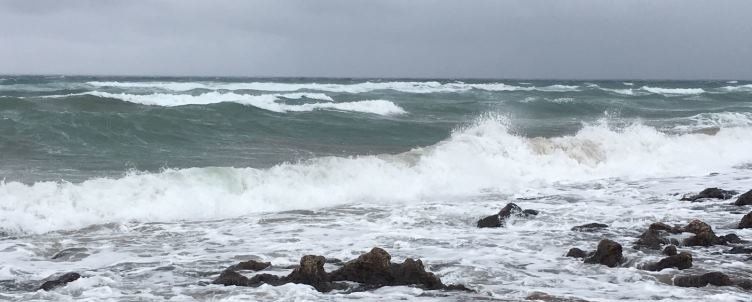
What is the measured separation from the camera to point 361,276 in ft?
24.4

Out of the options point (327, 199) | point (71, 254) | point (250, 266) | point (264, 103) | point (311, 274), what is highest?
point (264, 103)

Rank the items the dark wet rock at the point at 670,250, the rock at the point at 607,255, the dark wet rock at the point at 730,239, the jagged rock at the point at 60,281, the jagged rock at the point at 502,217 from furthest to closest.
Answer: the jagged rock at the point at 502,217 < the dark wet rock at the point at 730,239 < the dark wet rock at the point at 670,250 < the rock at the point at 607,255 < the jagged rock at the point at 60,281

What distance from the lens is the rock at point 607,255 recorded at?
816 cm

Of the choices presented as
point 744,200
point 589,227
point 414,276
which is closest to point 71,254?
point 414,276

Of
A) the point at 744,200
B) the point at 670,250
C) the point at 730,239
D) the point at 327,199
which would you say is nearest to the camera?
the point at 670,250

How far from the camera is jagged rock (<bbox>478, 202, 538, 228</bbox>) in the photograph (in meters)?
10.5

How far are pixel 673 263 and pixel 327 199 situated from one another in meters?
6.26

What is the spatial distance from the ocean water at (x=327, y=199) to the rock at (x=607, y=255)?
0.17m

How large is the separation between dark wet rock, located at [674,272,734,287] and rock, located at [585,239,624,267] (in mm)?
849

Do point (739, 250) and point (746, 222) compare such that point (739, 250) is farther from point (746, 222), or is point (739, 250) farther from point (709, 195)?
point (709, 195)

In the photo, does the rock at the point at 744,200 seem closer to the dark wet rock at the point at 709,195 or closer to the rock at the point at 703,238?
the dark wet rock at the point at 709,195

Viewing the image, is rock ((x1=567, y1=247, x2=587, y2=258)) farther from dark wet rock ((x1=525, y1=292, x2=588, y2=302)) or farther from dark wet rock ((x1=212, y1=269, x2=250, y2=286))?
dark wet rock ((x1=212, y1=269, x2=250, y2=286))

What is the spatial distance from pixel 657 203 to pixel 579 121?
17.9 metres

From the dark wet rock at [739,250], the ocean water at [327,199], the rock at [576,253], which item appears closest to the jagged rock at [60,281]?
the ocean water at [327,199]
